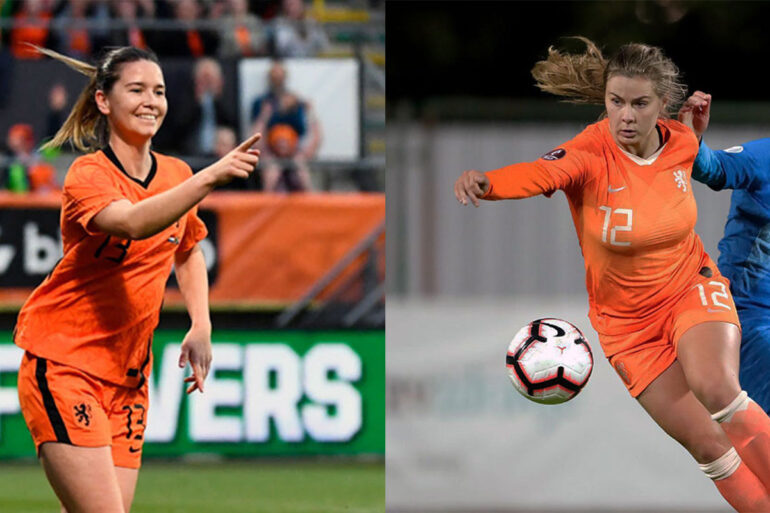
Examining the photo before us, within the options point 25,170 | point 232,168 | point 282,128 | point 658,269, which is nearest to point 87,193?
point 232,168

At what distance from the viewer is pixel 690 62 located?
20.0 m

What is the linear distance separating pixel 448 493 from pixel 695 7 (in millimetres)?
11939

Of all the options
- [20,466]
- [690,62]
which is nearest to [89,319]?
[20,466]

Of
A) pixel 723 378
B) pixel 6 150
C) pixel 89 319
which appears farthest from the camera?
pixel 6 150

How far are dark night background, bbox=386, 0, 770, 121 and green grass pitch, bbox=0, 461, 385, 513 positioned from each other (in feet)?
30.5

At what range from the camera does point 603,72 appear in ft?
18.9

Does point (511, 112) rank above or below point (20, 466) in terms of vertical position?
above

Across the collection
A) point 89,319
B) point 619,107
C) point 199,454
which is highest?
point 619,107

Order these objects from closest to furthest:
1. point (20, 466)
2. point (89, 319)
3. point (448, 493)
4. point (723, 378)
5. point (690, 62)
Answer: point (89, 319) → point (723, 378) → point (448, 493) → point (20, 466) → point (690, 62)

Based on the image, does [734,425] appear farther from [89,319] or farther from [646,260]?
[89,319]

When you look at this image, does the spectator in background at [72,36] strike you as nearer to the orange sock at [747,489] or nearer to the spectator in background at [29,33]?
the spectator in background at [29,33]

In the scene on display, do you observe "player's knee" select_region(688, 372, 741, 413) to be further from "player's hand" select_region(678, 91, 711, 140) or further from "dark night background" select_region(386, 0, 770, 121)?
"dark night background" select_region(386, 0, 770, 121)

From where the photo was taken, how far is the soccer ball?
585 cm

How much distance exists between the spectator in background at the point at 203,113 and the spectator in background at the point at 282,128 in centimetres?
37
